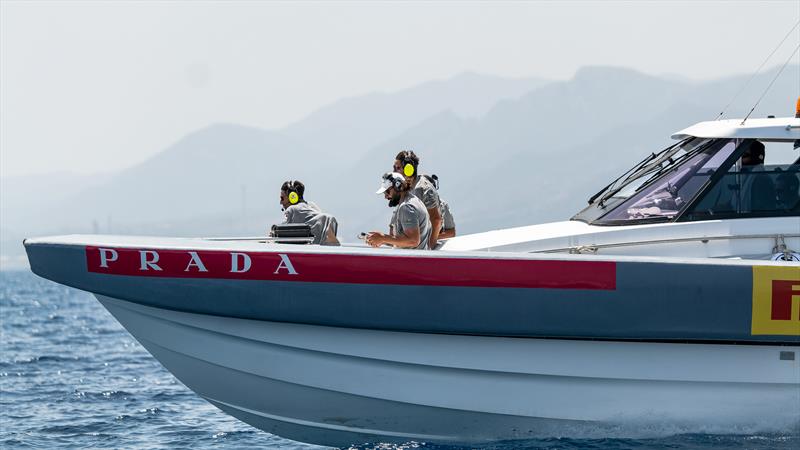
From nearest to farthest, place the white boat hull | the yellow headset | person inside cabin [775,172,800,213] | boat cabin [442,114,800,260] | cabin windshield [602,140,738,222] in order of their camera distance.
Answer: the white boat hull
boat cabin [442,114,800,260]
person inside cabin [775,172,800,213]
cabin windshield [602,140,738,222]
the yellow headset

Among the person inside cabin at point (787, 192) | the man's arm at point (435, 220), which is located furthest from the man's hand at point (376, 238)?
the person inside cabin at point (787, 192)

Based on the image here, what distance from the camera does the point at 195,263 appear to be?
6.94 meters

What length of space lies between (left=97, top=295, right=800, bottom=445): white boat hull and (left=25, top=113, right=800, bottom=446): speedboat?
0.01m

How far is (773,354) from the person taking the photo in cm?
698

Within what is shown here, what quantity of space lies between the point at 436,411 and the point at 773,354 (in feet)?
7.28

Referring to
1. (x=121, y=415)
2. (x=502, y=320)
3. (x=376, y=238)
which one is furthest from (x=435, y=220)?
(x=121, y=415)

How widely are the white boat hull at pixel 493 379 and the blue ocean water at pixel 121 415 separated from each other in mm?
101

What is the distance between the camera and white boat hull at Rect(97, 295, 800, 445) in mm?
6984

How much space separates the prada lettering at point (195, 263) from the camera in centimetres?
688

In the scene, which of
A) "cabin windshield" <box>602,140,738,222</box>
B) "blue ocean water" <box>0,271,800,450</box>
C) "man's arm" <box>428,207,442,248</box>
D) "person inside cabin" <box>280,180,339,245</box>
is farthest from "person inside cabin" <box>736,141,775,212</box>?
"person inside cabin" <box>280,180,339,245</box>

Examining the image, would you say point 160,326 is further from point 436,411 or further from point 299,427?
point 436,411

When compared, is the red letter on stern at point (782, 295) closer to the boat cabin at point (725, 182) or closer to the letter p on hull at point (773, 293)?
the letter p on hull at point (773, 293)

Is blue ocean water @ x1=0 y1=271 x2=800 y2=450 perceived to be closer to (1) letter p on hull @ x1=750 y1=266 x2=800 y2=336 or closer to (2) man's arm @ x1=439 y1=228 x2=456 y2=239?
(1) letter p on hull @ x1=750 y1=266 x2=800 y2=336

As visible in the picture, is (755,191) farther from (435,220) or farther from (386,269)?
(386,269)
